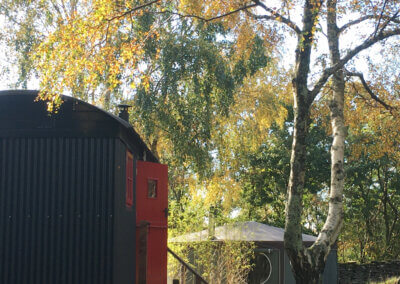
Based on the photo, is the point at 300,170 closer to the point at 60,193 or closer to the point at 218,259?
the point at 60,193

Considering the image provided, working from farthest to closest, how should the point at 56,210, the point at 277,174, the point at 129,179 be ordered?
the point at 277,174, the point at 129,179, the point at 56,210

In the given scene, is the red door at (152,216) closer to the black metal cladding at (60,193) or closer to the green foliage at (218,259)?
the black metal cladding at (60,193)

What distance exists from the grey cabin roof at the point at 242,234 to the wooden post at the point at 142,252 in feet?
20.6

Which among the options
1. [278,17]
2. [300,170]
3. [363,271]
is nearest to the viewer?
[300,170]

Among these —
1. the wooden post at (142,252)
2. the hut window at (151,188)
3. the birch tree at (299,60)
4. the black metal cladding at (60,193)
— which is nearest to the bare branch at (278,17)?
the birch tree at (299,60)

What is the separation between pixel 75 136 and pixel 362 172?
751 inches

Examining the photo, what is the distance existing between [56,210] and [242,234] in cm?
987

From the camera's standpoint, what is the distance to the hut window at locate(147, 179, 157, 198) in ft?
39.5

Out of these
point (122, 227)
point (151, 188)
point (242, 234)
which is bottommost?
point (242, 234)

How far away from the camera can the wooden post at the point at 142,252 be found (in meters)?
11.3

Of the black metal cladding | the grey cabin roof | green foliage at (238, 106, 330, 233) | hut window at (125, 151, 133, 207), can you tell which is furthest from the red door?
green foliage at (238, 106, 330, 233)

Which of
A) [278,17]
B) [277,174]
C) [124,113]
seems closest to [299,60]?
[278,17]

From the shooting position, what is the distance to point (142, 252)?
11367 mm

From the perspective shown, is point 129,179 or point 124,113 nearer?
point 129,179
